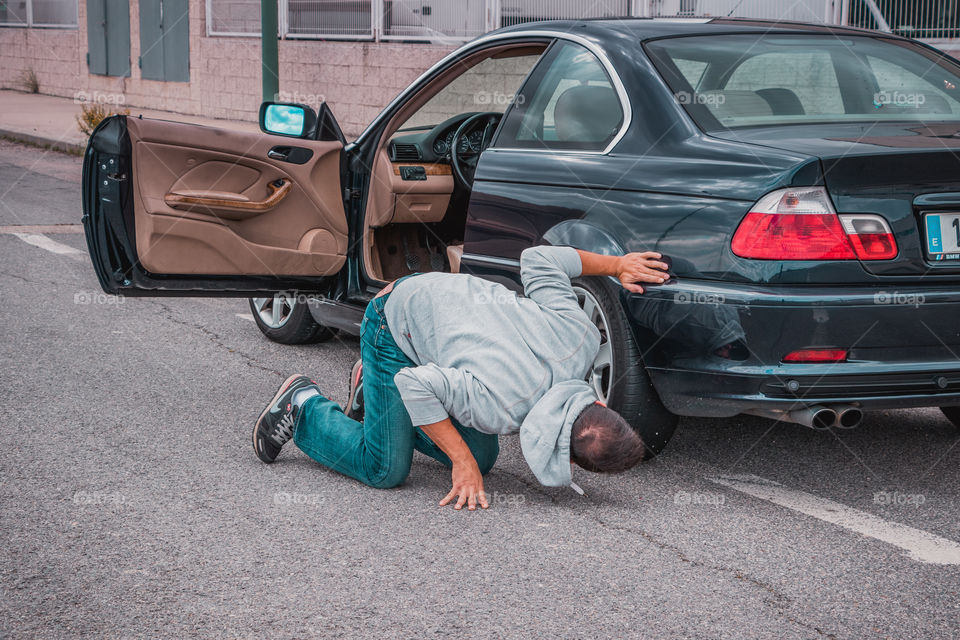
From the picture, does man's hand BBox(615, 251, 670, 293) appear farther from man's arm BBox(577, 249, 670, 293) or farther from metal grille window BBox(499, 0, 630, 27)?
metal grille window BBox(499, 0, 630, 27)

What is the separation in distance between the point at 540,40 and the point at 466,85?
35.8ft

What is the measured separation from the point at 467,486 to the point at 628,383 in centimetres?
70

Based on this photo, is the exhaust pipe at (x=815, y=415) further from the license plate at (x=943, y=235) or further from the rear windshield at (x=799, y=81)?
the rear windshield at (x=799, y=81)

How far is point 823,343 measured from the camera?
360 cm

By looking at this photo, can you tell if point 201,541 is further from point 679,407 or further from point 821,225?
point 821,225

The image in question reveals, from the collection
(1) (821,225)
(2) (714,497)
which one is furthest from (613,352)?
(1) (821,225)

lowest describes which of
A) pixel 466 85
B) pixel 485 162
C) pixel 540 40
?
pixel 466 85

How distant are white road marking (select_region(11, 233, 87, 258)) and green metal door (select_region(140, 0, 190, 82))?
12518 millimetres

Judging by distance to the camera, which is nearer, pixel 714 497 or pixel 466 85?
pixel 714 497

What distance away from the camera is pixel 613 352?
13.5ft

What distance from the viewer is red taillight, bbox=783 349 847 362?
3.61 metres

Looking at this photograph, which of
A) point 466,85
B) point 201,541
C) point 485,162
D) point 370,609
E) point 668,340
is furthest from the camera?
point 466,85

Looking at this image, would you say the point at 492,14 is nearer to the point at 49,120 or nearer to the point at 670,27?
the point at 49,120

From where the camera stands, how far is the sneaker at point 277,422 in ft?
13.9
